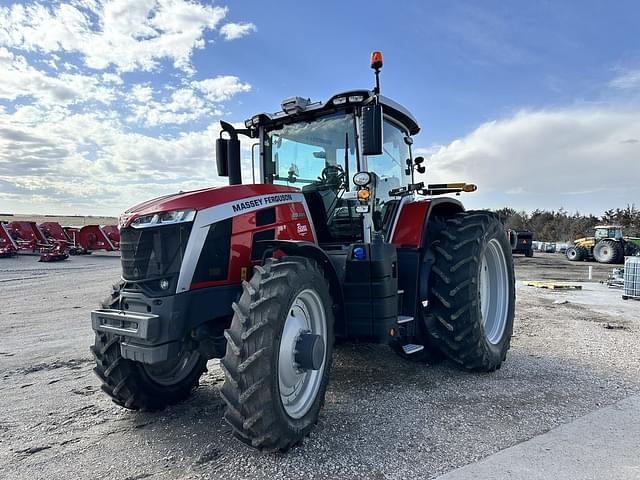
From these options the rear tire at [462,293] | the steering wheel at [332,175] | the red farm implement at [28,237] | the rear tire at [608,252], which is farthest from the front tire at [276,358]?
the rear tire at [608,252]

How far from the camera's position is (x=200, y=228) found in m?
3.02

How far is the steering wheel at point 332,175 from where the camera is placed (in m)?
4.16

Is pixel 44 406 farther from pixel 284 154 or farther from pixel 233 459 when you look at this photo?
pixel 284 154

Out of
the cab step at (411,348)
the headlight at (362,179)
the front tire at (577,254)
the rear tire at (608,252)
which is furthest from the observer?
the front tire at (577,254)

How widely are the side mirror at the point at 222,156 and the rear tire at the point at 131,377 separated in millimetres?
1721

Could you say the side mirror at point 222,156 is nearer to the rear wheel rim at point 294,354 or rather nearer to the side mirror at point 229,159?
the side mirror at point 229,159

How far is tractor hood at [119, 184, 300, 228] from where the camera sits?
3.06 metres

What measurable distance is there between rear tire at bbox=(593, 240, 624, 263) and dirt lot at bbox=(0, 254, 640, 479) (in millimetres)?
19543

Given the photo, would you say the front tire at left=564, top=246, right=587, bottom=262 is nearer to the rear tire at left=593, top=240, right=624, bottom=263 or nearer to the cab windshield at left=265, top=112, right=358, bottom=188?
the rear tire at left=593, top=240, right=624, bottom=263

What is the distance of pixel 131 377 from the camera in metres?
3.34

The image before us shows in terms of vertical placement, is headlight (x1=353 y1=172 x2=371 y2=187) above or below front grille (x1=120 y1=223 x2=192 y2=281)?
above

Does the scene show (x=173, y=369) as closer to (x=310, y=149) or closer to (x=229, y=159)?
(x=229, y=159)

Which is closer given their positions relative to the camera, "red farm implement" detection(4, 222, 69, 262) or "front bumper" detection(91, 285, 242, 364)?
"front bumper" detection(91, 285, 242, 364)

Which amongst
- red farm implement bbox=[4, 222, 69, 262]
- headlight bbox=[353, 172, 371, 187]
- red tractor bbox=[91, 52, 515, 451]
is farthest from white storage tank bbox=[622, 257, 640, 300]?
red farm implement bbox=[4, 222, 69, 262]
